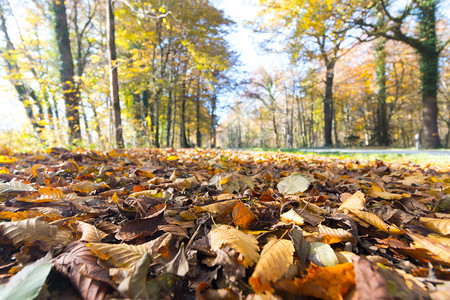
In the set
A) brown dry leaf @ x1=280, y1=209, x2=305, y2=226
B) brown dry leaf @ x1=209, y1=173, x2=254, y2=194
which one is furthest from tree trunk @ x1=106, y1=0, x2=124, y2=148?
brown dry leaf @ x1=280, y1=209, x2=305, y2=226

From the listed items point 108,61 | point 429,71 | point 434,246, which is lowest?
point 434,246

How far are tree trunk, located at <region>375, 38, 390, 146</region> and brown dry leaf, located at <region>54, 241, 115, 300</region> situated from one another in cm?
1921

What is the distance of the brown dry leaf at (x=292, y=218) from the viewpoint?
0.89m

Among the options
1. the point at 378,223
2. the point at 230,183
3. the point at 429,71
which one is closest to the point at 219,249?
the point at 378,223

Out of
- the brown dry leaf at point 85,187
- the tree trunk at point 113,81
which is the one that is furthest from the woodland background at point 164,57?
the brown dry leaf at point 85,187

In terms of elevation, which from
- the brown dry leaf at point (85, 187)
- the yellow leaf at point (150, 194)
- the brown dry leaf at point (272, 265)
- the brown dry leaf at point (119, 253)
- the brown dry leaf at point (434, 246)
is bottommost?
the brown dry leaf at point (434, 246)

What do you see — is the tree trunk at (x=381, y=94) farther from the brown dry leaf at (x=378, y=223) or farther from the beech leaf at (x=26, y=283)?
the beech leaf at (x=26, y=283)

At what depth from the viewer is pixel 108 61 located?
9.03 m

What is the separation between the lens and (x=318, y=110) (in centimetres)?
2781

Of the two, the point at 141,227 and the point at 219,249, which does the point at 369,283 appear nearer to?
the point at 219,249

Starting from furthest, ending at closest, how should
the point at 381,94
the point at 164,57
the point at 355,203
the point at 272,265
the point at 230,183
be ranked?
1. the point at 381,94
2. the point at 164,57
3. the point at 230,183
4. the point at 355,203
5. the point at 272,265

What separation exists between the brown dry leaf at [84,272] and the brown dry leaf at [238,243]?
0.33 meters

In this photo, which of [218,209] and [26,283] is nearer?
[26,283]

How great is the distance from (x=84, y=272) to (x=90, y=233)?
0.89 ft
